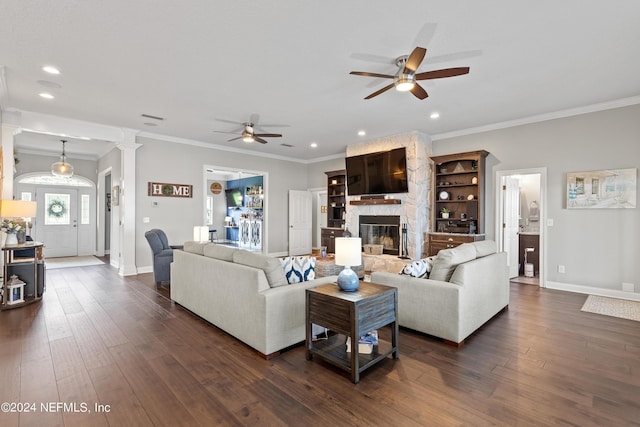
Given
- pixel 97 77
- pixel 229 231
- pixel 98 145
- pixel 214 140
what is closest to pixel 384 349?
pixel 97 77

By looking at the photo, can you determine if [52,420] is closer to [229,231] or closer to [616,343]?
[616,343]

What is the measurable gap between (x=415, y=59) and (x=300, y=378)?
295 centimetres

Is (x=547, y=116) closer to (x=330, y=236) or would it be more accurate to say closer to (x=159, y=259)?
(x=330, y=236)

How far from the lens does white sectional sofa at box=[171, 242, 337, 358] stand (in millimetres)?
2719

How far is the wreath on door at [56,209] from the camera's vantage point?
28.2 ft

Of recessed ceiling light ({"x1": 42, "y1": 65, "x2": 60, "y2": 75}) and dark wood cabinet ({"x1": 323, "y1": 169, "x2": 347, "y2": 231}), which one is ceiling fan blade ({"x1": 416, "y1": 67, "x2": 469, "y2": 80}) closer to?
recessed ceiling light ({"x1": 42, "y1": 65, "x2": 60, "y2": 75})

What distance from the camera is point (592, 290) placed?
491 centimetres

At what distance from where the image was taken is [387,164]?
22.4 ft

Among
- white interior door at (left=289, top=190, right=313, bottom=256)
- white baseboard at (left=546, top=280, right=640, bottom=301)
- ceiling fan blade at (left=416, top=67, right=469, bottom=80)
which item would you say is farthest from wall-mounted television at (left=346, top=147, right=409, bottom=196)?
ceiling fan blade at (left=416, top=67, right=469, bottom=80)

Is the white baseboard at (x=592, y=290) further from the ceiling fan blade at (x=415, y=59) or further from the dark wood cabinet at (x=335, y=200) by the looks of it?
the dark wood cabinet at (x=335, y=200)

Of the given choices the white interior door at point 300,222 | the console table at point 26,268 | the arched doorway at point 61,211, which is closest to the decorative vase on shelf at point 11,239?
the console table at point 26,268

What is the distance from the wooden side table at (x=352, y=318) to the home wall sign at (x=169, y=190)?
547cm

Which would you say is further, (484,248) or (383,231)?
(383,231)

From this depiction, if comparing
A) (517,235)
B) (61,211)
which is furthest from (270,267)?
(61,211)
